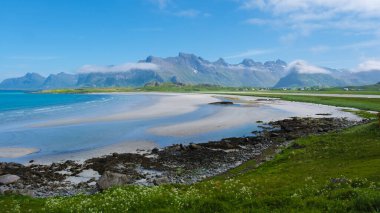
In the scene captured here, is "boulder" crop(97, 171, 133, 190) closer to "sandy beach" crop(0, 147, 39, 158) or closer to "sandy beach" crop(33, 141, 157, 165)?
"sandy beach" crop(33, 141, 157, 165)

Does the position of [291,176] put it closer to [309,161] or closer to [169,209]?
[309,161]

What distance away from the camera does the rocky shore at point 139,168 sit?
34.8 meters

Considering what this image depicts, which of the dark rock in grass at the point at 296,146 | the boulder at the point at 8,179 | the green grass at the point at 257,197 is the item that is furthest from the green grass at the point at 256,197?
the dark rock in grass at the point at 296,146

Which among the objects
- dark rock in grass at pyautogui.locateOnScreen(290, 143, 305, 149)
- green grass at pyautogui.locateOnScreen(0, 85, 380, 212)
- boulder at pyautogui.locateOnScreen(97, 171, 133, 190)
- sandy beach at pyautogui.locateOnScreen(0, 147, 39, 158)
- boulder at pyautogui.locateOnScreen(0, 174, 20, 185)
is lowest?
sandy beach at pyautogui.locateOnScreen(0, 147, 39, 158)

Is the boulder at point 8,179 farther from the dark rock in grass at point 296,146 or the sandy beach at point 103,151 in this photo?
the dark rock in grass at point 296,146

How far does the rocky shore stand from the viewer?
34.8 metres

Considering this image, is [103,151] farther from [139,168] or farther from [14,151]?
[14,151]

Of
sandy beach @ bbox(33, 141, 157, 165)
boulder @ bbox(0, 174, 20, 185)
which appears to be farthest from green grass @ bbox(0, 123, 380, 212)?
sandy beach @ bbox(33, 141, 157, 165)

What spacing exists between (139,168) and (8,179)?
1447cm

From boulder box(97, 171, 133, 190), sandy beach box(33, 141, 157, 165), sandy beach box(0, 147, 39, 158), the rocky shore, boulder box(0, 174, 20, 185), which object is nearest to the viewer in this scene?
boulder box(97, 171, 133, 190)

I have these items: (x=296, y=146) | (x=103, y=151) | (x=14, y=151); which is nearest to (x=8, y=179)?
(x=103, y=151)

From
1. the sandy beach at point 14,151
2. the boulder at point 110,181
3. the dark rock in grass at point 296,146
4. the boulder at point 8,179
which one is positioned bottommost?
the sandy beach at point 14,151

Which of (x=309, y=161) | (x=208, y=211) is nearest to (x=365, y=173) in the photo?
(x=309, y=161)

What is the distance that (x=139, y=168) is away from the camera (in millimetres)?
Answer: 43500
